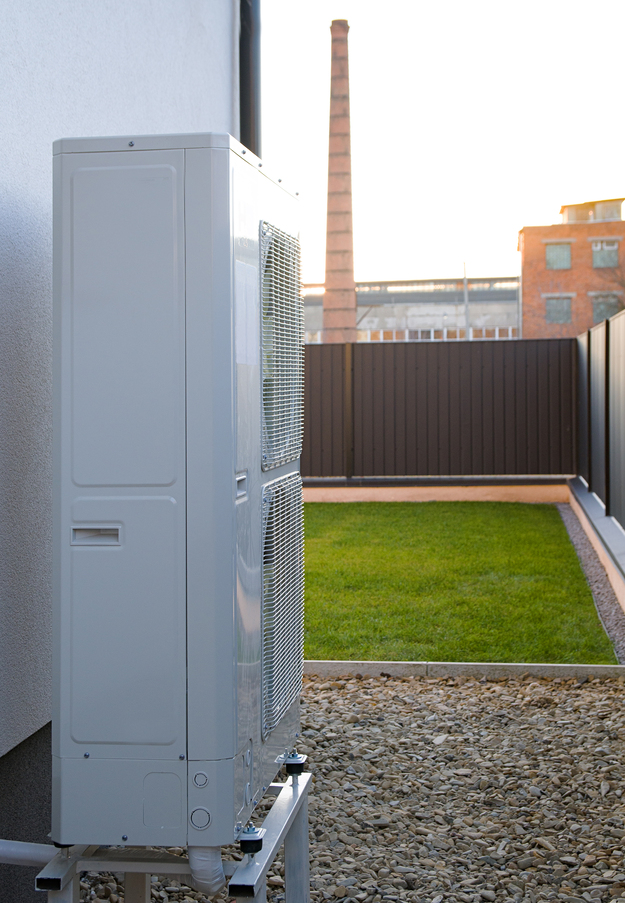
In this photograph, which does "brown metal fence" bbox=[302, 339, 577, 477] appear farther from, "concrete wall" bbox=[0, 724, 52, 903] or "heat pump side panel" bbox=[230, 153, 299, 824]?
"heat pump side panel" bbox=[230, 153, 299, 824]

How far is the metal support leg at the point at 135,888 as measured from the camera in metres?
1.97

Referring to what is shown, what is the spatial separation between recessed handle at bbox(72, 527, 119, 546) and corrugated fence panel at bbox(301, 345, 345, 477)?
33.6 feet

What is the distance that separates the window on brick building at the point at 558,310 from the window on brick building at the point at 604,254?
2.06 m

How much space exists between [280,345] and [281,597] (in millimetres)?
597

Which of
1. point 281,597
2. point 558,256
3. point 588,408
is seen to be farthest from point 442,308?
point 281,597

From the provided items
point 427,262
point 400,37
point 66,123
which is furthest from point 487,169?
point 66,123

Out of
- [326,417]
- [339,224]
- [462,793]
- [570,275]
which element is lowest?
[462,793]

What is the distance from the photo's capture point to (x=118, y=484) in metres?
1.61

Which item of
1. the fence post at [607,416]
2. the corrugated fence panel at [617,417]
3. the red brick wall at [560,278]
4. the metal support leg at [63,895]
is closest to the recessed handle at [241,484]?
the metal support leg at [63,895]

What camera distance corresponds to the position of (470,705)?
3922 millimetres

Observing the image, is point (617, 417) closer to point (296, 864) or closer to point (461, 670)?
point (461, 670)

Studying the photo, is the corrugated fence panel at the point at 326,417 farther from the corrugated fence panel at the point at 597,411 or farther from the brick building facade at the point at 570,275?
the brick building facade at the point at 570,275

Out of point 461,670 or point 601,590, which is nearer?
point 461,670

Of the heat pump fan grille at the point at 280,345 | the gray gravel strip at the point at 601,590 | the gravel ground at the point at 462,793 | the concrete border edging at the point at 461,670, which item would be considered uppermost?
the heat pump fan grille at the point at 280,345
